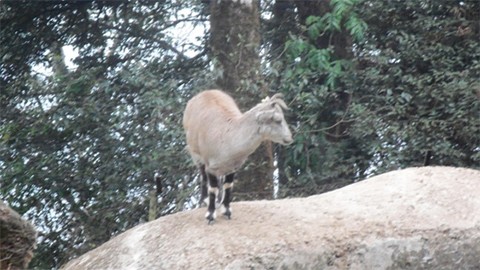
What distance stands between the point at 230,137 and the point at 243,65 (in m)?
4.06

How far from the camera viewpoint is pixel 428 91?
13.3 meters

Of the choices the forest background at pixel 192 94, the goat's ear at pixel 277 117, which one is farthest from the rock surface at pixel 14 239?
the forest background at pixel 192 94

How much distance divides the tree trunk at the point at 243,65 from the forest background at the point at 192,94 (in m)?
0.02

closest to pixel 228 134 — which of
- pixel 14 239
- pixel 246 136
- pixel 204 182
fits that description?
pixel 246 136

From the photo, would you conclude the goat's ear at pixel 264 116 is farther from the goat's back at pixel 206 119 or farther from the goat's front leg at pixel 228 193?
the goat's front leg at pixel 228 193

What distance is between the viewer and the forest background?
489 inches

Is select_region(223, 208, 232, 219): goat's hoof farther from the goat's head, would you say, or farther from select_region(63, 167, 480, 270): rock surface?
the goat's head

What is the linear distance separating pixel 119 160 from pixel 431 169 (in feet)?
14.2

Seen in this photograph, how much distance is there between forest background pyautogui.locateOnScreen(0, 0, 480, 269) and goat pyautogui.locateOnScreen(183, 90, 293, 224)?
9.70 feet

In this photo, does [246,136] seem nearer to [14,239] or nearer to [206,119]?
[206,119]

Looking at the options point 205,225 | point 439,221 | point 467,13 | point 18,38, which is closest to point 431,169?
point 439,221

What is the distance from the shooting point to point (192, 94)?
40.9 feet

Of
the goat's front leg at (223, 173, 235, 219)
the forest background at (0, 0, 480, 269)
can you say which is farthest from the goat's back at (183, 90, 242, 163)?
the forest background at (0, 0, 480, 269)

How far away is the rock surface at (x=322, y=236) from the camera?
8180mm
